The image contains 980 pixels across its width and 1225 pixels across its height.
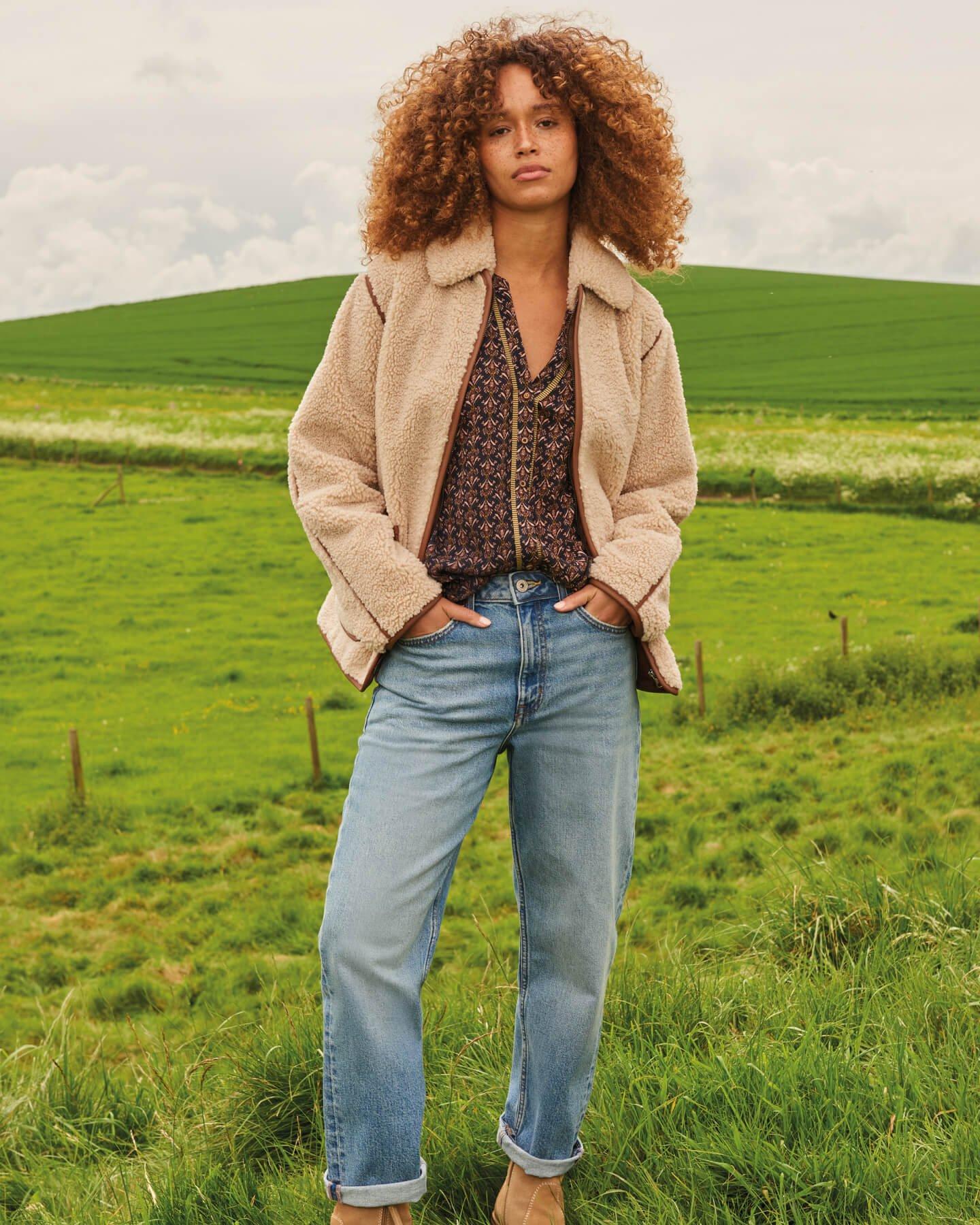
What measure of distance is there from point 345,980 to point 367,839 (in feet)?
0.94

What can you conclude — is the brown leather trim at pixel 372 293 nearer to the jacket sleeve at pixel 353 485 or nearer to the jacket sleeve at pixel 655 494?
the jacket sleeve at pixel 353 485

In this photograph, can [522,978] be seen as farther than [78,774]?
No

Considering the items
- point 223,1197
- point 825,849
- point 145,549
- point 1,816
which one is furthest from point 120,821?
point 145,549

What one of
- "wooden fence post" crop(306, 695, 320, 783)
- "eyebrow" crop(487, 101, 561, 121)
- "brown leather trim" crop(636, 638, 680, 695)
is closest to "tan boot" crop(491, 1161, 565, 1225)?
"brown leather trim" crop(636, 638, 680, 695)

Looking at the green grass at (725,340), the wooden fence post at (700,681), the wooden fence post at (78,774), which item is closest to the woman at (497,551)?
the wooden fence post at (78,774)

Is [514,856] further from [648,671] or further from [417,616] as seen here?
[417,616]

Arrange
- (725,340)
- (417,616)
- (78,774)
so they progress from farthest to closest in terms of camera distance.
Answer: (725,340), (78,774), (417,616)

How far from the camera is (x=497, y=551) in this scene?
2730 mm

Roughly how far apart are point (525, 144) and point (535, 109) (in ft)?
0.35

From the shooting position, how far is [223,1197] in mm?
2758

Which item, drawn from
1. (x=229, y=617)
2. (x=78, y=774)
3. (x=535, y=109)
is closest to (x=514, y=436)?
(x=535, y=109)

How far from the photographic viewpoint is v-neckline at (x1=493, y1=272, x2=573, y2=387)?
111 inches

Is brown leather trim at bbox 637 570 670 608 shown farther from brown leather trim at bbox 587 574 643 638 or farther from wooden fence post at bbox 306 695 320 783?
wooden fence post at bbox 306 695 320 783

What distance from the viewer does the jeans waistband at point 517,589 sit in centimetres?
271
